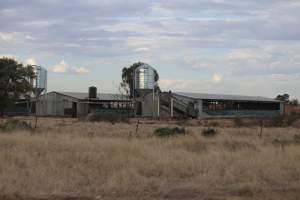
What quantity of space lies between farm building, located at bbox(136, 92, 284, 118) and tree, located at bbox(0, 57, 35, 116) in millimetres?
18216

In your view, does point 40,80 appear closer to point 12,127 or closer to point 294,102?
point 294,102

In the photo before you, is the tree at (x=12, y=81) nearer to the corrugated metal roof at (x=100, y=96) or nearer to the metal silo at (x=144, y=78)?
the corrugated metal roof at (x=100, y=96)

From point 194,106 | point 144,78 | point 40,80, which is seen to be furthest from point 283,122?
point 40,80

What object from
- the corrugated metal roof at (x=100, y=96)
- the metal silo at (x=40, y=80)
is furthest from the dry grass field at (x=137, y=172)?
the metal silo at (x=40, y=80)

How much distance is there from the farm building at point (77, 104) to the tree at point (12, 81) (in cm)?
1032

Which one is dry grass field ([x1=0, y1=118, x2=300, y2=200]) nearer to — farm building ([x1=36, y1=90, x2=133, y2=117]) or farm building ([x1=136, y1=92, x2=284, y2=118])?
farm building ([x1=136, y1=92, x2=284, y2=118])

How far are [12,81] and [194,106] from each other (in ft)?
88.9

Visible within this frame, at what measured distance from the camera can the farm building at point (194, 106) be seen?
3374 inches

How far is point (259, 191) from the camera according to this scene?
12.3 meters

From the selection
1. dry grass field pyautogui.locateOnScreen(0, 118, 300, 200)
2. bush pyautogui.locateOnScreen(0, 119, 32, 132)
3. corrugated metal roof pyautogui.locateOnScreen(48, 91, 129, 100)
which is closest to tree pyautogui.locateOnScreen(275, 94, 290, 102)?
corrugated metal roof pyautogui.locateOnScreen(48, 91, 129, 100)

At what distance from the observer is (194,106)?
86.9 metres

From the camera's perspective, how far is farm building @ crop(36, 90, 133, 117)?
92375mm

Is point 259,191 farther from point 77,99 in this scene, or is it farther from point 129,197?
point 77,99

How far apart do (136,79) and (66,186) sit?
265ft
